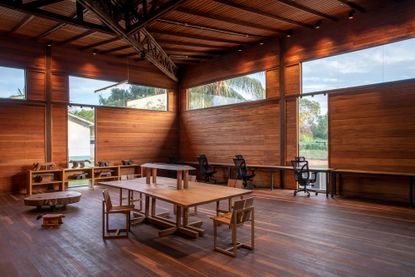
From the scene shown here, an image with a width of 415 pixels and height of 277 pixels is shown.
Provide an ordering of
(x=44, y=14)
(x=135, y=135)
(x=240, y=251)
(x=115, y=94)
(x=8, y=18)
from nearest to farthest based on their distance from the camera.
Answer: (x=240, y=251) → (x=44, y=14) → (x=8, y=18) → (x=115, y=94) → (x=135, y=135)

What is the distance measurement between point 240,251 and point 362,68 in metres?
5.74

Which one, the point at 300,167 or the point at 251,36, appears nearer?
the point at 300,167

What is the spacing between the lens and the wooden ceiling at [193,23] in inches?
248

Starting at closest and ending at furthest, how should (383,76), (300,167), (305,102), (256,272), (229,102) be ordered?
(256,272), (383,76), (300,167), (305,102), (229,102)

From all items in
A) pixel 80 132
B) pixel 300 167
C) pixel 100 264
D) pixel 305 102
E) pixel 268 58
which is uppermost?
pixel 268 58

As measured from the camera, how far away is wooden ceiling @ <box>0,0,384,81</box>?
6.30 metres

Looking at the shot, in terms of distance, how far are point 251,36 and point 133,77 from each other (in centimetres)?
463

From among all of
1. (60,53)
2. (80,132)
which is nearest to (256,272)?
(80,132)

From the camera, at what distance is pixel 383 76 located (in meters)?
6.82

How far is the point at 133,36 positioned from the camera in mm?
6809

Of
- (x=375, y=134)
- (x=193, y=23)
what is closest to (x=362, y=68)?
(x=375, y=134)

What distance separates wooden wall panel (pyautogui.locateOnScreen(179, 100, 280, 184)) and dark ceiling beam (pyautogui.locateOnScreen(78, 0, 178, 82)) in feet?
7.21

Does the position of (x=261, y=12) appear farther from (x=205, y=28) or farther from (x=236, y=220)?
(x=236, y=220)

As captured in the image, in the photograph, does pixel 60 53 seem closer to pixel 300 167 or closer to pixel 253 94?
pixel 253 94
